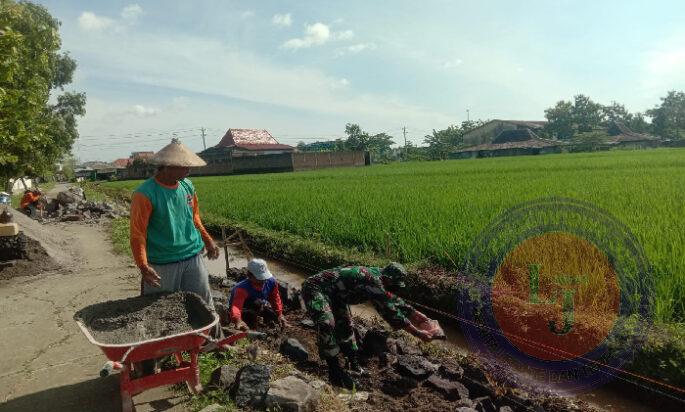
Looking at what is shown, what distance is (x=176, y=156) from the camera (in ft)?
10.9

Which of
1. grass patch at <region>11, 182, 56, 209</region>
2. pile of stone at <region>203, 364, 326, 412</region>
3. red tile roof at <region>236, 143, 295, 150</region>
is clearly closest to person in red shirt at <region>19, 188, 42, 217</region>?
grass patch at <region>11, 182, 56, 209</region>

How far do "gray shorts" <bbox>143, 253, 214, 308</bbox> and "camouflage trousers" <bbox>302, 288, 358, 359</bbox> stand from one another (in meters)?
0.76

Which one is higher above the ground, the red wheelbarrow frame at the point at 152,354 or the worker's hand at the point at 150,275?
the worker's hand at the point at 150,275

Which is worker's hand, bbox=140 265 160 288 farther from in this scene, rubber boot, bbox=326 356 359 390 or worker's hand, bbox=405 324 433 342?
worker's hand, bbox=405 324 433 342

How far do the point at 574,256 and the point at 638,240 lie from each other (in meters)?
0.99

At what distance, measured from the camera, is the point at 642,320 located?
11.7 ft

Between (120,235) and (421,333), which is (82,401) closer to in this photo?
(421,333)

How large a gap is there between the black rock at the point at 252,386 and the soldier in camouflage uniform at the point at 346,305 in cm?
73

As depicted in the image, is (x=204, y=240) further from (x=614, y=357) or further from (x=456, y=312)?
(x=614, y=357)

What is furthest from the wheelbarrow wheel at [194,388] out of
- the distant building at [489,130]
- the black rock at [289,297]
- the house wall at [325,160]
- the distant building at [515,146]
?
the distant building at [489,130]

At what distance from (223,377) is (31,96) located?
9.24 m

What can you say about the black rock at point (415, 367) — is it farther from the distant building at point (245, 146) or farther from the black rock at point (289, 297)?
the distant building at point (245, 146)

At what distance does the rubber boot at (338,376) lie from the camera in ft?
11.8

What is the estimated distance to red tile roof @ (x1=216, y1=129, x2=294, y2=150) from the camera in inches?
2042
